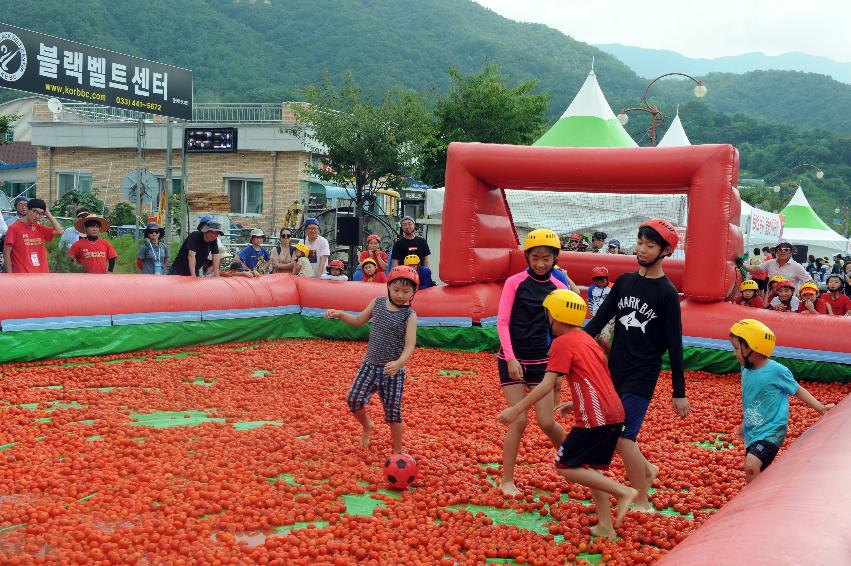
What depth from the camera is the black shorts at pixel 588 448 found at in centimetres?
433

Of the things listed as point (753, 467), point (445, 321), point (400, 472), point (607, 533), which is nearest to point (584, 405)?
point (607, 533)

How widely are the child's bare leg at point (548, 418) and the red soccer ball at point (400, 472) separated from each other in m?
0.90

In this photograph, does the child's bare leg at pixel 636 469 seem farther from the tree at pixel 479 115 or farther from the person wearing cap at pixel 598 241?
the tree at pixel 479 115

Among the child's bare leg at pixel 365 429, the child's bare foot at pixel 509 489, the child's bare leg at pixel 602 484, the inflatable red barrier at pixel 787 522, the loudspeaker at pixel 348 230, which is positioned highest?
the loudspeaker at pixel 348 230

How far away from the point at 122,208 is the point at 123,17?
48847 mm

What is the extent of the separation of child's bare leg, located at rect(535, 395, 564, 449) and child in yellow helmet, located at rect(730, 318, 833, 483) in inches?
43.6

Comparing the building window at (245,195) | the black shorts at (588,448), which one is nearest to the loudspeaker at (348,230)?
the black shorts at (588,448)

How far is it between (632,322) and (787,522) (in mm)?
2063

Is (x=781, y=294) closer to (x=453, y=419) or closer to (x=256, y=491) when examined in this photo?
(x=453, y=419)

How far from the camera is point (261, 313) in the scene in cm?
1127

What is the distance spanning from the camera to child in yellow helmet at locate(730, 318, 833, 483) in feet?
15.2

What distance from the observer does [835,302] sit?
430 inches

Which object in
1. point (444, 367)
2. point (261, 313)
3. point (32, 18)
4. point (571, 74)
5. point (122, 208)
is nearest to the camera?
point (444, 367)

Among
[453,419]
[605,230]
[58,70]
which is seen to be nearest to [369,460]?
[453,419]
